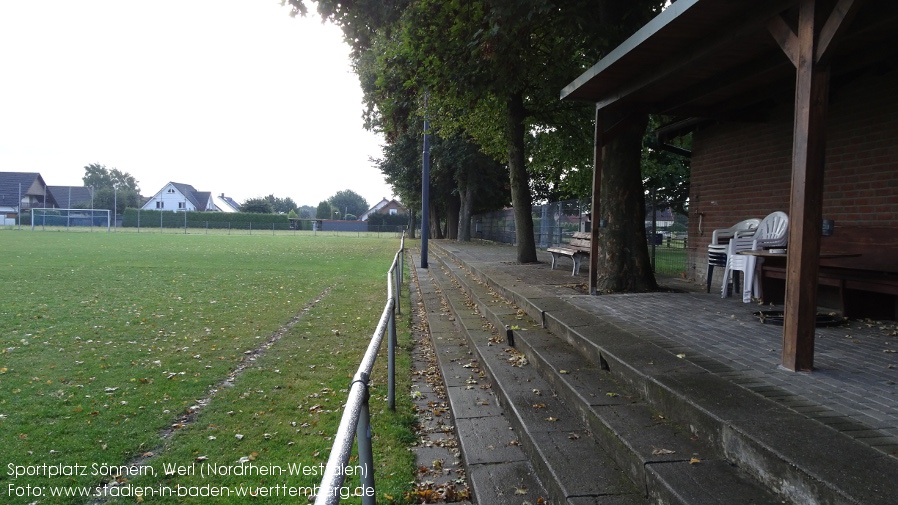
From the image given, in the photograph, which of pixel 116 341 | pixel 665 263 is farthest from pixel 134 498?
pixel 665 263

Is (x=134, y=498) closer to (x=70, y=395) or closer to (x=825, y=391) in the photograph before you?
(x=70, y=395)

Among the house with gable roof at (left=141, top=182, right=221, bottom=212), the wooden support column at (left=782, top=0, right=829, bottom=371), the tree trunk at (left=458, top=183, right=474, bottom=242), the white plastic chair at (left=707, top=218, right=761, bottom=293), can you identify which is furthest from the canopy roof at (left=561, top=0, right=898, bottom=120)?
the house with gable roof at (left=141, top=182, right=221, bottom=212)

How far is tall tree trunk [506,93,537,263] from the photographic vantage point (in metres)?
15.1

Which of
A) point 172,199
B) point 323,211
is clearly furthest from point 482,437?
point 323,211

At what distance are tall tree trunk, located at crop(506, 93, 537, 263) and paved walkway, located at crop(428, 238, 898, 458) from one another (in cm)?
747

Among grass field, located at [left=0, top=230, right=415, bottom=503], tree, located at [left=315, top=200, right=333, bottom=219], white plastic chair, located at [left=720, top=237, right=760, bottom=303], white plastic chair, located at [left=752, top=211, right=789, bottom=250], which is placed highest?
tree, located at [left=315, top=200, right=333, bottom=219]

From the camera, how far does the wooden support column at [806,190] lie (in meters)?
3.87

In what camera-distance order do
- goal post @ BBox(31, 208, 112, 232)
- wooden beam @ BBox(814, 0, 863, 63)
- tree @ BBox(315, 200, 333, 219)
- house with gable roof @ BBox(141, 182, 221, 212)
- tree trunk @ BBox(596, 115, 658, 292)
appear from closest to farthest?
1. wooden beam @ BBox(814, 0, 863, 63)
2. tree trunk @ BBox(596, 115, 658, 292)
3. goal post @ BBox(31, 208, 112, 232)
4. house with gable roof @ BBox(141, 182, 221, 212)
5. tree @ BBox(315, 200, 333, 219)

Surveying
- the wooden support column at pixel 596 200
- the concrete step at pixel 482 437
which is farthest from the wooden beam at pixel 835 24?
the wooden support column at pixel 596 200

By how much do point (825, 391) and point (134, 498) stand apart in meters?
4.03

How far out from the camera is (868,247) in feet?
21.9

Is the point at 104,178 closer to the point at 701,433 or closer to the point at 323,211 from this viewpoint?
the point at 323,211

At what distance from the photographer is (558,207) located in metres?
23.1

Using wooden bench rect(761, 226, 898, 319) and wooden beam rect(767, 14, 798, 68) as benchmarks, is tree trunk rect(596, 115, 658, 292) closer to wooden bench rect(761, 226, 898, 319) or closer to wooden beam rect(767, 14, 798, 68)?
wooden bench rect(761, 226, 898, 319)
